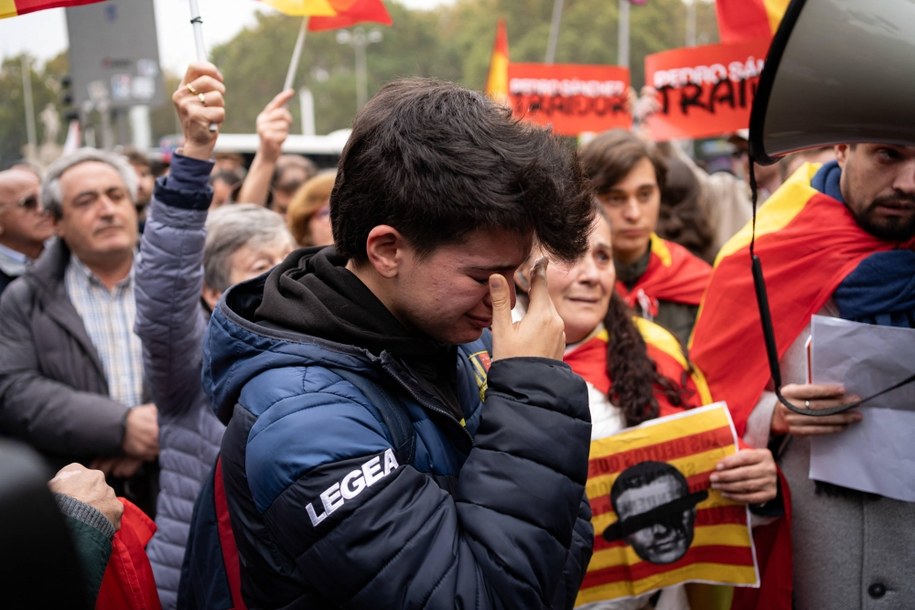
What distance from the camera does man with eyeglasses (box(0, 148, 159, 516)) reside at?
10.4ft

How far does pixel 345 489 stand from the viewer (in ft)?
4.40

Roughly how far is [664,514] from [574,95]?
189 inches

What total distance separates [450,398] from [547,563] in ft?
1.27

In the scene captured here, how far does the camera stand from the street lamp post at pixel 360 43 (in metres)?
49.7

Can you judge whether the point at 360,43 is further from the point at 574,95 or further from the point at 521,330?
the point at 521,330

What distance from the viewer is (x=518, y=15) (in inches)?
1828

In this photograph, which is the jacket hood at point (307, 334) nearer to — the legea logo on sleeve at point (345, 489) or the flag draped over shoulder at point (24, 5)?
the legea logo on sleeve at point (345, 489)

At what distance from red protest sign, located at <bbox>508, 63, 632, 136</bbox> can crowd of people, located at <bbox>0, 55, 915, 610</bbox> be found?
7.74 ft

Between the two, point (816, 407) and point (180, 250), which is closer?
point (816, 407)

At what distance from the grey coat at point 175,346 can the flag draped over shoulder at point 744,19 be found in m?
3.08

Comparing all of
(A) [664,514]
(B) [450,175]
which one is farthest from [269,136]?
(B) [450,175]

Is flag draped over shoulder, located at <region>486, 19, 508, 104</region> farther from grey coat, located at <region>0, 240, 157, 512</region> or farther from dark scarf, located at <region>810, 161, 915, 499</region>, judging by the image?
dark scarf, located at <region>810, 161, 915, 499</region>

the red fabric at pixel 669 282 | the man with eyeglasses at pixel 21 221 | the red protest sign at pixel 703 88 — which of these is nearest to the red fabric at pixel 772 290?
the red fabric at pixel 669 282

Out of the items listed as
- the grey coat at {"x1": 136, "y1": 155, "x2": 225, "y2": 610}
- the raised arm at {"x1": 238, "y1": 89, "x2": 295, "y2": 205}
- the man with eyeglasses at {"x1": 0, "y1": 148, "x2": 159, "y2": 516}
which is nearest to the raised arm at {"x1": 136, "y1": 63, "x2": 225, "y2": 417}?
the grey coat at {"x1": 136, "y1": 155, "x2": 225, "y2": 610}
